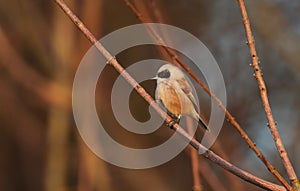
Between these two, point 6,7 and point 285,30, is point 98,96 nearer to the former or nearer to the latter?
point 6,7

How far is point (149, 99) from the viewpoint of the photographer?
124 centimetres

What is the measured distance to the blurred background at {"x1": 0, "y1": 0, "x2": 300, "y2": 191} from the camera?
355cm

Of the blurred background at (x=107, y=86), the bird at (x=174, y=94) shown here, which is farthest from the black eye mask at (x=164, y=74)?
the blurred background at (x=107, y=86)

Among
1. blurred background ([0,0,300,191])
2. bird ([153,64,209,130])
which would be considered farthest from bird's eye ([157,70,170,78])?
blurred background ([0,0,300,191])

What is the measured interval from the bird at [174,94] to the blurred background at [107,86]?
1501 mm

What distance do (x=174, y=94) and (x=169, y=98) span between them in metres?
0.02

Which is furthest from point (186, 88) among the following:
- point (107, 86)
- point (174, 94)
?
point (107, 86)

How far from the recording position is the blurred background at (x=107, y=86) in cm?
355

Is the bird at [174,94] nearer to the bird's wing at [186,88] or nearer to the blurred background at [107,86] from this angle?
the bird's wing at [186,88]

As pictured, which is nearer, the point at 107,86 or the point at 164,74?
the point at 164,74

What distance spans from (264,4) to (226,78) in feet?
2.12

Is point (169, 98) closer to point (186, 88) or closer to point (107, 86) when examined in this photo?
point (186, 88)

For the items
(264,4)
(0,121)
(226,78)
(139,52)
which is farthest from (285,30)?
(0,121)

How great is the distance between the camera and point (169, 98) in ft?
5.80
